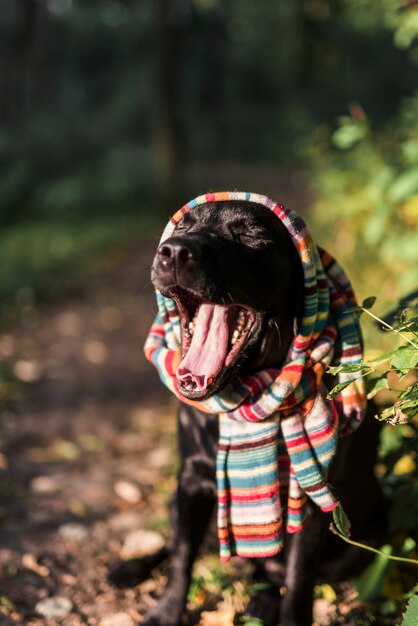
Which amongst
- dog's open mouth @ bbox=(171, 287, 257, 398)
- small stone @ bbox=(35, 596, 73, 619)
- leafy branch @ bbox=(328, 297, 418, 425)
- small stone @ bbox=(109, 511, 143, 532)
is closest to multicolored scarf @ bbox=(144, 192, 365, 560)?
dog's open mouth @ bbox=(171, 287, 257, 398)

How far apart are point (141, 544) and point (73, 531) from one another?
33 cm

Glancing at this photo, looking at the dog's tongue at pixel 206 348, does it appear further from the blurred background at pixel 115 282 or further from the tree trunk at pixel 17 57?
the tree trunk at pixel 17 57

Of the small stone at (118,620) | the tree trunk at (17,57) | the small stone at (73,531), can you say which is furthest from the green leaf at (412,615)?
the tree trunk at (17,57)

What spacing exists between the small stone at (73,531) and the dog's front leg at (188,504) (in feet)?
2.23

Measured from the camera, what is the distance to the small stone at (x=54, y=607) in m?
2.45

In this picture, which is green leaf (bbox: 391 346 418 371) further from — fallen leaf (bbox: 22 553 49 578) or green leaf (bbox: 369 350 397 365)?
fallen leaf (bbox: 22 553 49 578)

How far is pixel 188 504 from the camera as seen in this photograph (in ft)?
7.58

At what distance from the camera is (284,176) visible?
1861cm

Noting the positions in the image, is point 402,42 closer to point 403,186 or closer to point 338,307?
point 403,186

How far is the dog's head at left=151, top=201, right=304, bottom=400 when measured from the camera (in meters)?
1.93

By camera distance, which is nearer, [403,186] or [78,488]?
[78,488]

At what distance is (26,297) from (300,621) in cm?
513

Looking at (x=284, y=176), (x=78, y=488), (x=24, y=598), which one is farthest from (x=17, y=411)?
(x=284, y=176)

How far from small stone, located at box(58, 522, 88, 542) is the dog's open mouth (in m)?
1.34
